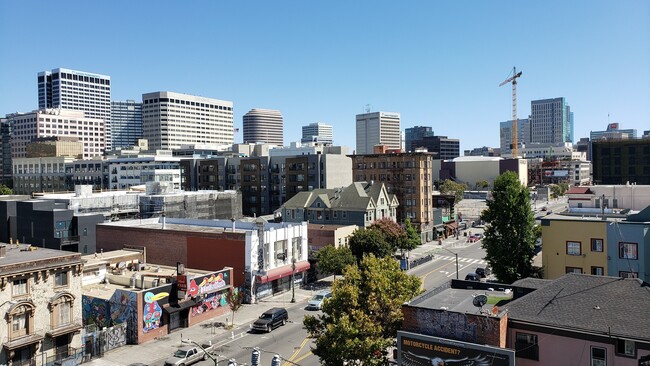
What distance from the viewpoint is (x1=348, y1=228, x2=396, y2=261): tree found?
6650cm

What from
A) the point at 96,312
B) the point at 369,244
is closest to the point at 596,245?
the point at 369,244

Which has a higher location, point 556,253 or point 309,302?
point 556,253

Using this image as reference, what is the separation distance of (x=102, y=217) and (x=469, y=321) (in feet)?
207

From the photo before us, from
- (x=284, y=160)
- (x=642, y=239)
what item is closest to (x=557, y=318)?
(x=642, y=239)

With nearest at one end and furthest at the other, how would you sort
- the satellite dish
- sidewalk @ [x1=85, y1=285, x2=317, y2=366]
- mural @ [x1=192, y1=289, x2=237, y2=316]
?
1. the satellite dish
2. sidewalk @ [x1=85, y1=285, x2=317, y2=366]
3. mural @ [x1=192, y1=289, x2=237, y2=316]

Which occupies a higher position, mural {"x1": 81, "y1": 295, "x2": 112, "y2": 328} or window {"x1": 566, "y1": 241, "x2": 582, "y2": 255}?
window {"x1": 566, "y1": 241, "x2": 582, "y2": 255}

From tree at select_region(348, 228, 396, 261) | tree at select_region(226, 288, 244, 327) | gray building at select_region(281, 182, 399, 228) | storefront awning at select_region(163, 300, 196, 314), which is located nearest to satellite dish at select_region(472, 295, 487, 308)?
tree at select_region(226, 288, 244, 327)

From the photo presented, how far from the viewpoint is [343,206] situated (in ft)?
279

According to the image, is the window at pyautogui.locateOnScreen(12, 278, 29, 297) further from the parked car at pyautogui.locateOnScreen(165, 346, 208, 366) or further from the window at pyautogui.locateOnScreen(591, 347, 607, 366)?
the window at pyautogui.locateOnScreen(591, 347, 607, 366)

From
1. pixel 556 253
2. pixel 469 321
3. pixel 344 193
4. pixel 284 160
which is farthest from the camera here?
pixel 284 160

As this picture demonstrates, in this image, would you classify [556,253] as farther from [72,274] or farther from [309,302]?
[72,274]

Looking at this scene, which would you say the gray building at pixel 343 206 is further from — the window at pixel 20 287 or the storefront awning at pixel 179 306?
the window at pixel 20 287

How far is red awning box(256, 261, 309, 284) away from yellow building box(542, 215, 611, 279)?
27.9m

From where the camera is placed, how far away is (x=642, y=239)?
132 ft
